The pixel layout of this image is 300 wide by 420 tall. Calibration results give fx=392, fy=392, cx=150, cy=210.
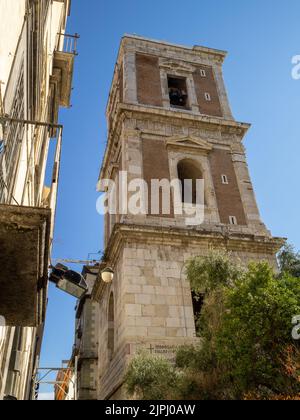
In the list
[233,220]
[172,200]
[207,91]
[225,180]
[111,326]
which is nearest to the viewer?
[111,326]

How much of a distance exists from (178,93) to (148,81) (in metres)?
1.91

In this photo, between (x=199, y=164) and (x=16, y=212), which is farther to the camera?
(x=199, y=164)

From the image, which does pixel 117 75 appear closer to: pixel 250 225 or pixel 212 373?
pixel 250 225

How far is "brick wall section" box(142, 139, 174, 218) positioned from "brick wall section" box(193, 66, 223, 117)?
407cm

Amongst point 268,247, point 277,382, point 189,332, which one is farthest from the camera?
point 268,247

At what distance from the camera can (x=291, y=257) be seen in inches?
607

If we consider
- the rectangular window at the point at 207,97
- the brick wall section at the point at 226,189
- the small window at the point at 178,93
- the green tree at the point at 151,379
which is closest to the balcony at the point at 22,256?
the green tree at the point at 151,379

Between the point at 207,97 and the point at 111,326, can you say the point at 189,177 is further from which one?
the point at 111,326

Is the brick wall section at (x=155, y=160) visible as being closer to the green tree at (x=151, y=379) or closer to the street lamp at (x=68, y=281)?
the street lamp at (x=68, y=281)

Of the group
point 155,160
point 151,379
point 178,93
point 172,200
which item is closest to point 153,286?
point 151,379

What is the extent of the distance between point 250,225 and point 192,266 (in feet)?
19.2

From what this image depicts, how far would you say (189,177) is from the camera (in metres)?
18.3
